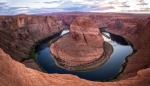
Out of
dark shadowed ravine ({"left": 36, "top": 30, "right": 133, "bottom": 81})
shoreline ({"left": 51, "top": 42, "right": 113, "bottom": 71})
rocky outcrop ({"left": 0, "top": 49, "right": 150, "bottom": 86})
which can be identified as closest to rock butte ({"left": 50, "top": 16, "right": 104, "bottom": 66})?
shoreline ({"left": 51, "top": 42, "right": 113, "bottom": 71})

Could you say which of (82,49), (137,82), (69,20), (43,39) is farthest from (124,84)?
(69,20)

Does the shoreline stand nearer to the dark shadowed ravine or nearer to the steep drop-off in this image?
the dark shadowed ravine

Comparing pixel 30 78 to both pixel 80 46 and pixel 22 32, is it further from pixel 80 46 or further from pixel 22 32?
pixel 22 32

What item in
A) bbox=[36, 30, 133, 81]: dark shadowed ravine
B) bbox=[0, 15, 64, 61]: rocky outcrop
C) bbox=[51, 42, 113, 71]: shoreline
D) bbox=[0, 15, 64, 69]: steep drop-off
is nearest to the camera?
bbox=[36, 30, 133, 81]: dark shadowed ravine

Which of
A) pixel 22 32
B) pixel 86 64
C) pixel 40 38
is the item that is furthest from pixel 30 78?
pixel 40 38

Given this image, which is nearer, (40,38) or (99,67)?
(99,67)

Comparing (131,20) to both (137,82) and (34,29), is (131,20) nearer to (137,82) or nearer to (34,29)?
(34,29)
